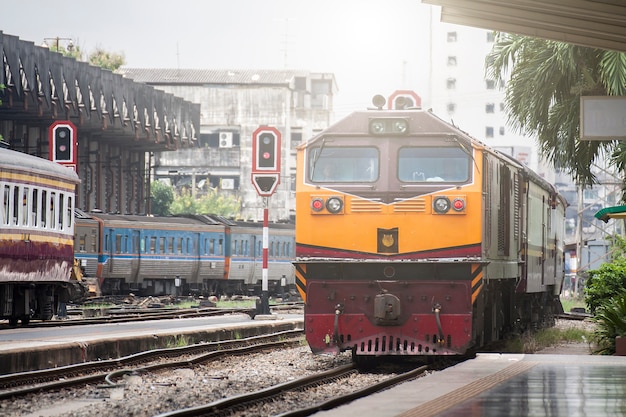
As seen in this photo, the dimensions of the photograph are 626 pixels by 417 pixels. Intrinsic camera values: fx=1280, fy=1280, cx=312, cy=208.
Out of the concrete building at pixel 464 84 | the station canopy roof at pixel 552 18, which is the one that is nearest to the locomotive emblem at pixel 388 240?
the station canopy roof at pixel 552 18

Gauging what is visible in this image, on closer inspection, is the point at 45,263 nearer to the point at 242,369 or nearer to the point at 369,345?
the point at 242,369

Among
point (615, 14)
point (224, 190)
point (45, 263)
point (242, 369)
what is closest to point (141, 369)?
point (242, 369)

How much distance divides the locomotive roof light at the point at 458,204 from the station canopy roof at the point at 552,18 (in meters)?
2.13

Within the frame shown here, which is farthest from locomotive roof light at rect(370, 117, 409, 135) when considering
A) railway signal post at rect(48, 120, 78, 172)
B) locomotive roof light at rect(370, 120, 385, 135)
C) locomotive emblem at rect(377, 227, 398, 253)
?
railway signal post at rect(48, 120, 78, 172)

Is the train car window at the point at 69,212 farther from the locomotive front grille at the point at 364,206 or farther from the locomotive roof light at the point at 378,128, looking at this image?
the locomotive front grille at the point at 364,206

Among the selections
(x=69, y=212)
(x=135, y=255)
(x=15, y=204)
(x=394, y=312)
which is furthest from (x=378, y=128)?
(x=135, y=255)

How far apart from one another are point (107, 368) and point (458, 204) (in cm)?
491

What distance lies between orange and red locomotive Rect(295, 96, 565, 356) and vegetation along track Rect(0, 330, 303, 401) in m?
2.37

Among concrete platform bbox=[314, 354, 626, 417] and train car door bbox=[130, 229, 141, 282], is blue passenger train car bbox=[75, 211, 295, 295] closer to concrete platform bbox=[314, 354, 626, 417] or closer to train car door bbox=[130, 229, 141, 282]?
train car door bbox=[130, 229, 141, 282]

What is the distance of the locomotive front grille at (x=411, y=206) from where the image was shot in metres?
15.5

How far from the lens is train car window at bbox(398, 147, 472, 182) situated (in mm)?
15695

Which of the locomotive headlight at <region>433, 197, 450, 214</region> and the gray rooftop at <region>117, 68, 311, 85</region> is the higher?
the gray rooftop at <region>117, 68, 311, 85</region>

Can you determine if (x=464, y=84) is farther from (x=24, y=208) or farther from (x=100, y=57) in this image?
(x=24, y=208)

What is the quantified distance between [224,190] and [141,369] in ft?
277
